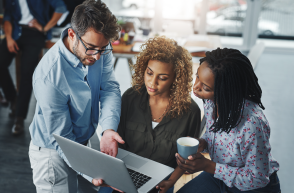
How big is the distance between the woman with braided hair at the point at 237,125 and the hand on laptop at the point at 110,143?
1.14ft

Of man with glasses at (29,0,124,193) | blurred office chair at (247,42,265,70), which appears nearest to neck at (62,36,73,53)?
man with glasses at (29,0,124,193)

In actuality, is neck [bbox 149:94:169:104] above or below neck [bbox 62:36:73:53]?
below

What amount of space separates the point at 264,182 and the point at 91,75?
100 centimetres

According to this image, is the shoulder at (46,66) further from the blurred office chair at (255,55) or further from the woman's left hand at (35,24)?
the woman's left hand at (35,24)

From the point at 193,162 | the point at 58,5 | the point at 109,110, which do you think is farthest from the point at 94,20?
the point at 58,5

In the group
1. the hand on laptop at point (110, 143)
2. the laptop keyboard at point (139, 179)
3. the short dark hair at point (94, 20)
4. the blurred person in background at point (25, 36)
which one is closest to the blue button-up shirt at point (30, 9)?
the blurred person in background at point (25, 36)

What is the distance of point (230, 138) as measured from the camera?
1.25 metres

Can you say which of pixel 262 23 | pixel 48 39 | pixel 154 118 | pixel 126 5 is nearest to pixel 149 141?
pixel 154 118

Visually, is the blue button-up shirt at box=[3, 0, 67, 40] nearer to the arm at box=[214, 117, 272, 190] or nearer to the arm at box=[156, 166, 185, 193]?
the arm at box=[156, 166, 185, 193]

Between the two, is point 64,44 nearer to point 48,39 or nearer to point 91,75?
point 91,75

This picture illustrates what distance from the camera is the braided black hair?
1.17 meters

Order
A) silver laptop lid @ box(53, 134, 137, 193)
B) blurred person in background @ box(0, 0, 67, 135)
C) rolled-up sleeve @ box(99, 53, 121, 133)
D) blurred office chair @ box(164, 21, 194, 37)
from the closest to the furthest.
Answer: silver laptop lid @ box(53, 134, 137, 193), rolled-up sleeve @ box(99, 53, 121, 133), blurred person in background @ box(0, 0, 67, 135), blurred office chair @ box(164, 21, 194, 37)

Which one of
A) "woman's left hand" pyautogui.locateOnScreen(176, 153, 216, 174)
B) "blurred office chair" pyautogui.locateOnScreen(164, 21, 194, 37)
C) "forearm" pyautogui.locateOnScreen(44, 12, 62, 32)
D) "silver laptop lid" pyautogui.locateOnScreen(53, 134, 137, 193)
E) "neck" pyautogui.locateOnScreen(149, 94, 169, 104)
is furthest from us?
"blurred office chair" pyautogui.locateOnScreen(164, 21, 194, 37)

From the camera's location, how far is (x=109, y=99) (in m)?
1.63
